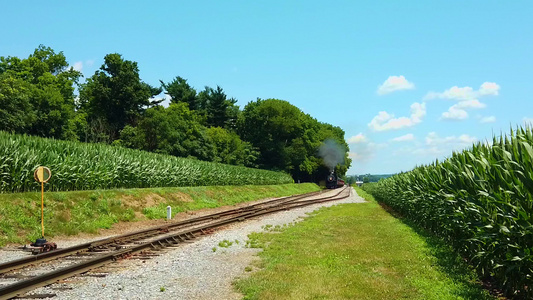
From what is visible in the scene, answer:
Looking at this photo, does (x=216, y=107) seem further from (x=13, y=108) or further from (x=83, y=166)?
(x=83, y=166)

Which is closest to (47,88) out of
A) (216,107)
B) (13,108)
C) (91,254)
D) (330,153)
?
(13,108)

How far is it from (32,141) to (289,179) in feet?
206

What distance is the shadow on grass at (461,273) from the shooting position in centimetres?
700

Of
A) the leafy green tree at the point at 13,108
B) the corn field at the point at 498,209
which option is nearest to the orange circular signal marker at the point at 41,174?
the corn field at the point at 498,209

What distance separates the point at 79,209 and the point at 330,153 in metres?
81.1

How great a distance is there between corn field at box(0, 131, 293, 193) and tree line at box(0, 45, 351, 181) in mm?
16855

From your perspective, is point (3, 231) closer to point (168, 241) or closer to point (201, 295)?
point (168, 241)

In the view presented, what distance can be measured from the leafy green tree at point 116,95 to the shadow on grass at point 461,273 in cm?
5327

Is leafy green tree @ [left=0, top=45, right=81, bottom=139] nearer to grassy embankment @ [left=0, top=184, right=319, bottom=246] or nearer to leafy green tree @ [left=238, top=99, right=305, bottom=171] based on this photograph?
grassy embankment @ [left=0, top=184, right=319, bottom=246]

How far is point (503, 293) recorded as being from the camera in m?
7.39

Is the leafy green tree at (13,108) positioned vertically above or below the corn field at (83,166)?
above

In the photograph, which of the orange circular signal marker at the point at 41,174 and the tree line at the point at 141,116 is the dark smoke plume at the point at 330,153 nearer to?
the tree line at the point at 141,116

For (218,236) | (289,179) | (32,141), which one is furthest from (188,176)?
(289,179)

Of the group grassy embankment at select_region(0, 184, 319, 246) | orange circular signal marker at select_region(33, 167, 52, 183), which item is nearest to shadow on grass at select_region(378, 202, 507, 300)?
orange circular signal marker at select_region(33, 167, 52, 183)
